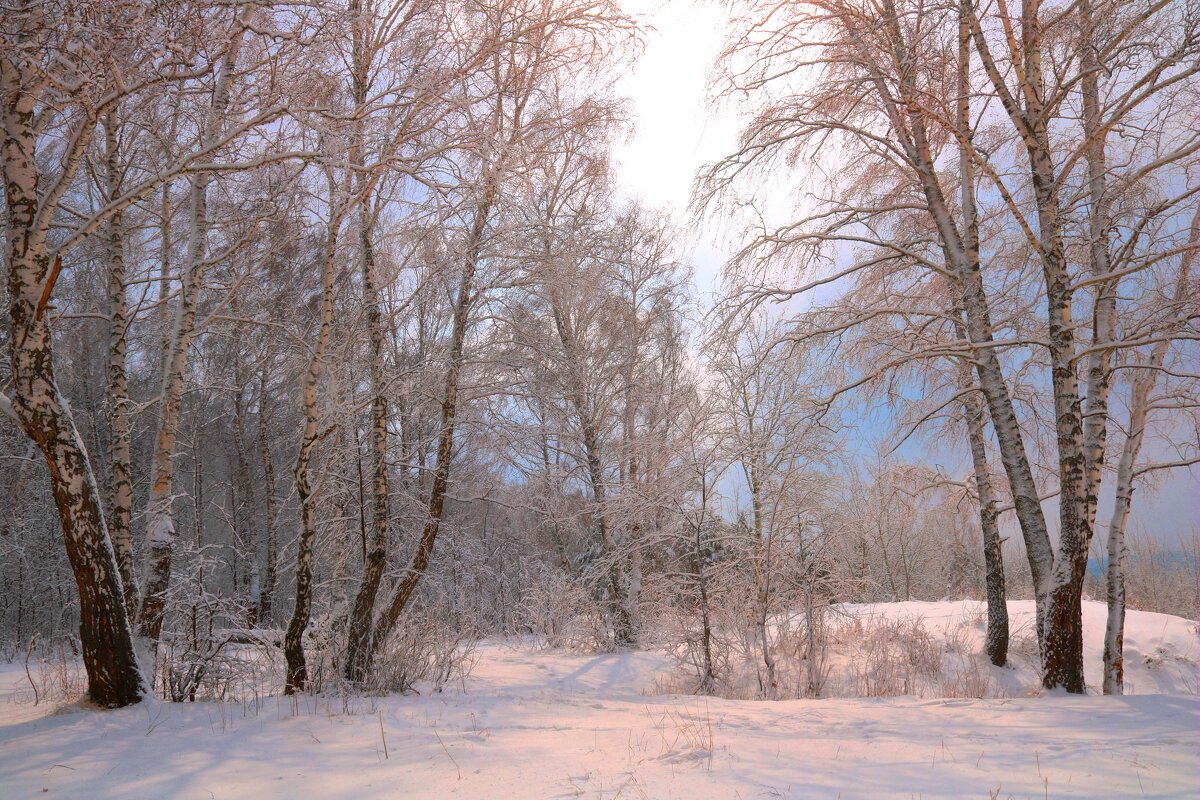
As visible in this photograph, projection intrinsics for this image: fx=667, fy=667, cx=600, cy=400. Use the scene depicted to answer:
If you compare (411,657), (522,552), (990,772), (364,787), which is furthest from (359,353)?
(522,552)

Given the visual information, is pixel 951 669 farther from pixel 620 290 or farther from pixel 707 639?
pixel 620 290

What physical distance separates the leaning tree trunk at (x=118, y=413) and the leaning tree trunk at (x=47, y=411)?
151 cm

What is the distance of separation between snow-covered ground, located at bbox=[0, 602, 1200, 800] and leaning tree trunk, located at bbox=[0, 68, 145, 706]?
406 millimetres

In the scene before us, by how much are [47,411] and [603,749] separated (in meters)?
4.50

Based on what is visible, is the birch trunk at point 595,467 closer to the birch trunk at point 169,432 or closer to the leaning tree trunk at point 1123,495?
the birch trunk at point 169,432

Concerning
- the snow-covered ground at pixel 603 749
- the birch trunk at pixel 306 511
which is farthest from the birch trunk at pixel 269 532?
the snow-covered ground at pixel 603 749

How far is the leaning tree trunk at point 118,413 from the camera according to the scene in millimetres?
6555

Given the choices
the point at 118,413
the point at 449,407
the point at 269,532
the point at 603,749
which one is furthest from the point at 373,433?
the point at 269,532

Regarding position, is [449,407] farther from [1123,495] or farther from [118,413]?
[1123,495]

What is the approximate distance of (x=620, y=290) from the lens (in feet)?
46.6

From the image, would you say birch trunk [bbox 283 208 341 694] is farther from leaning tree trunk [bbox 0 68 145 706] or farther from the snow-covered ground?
leaning tree trunk [bbox 0 68 145 706]

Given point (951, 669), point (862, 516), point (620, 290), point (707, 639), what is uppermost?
point (620, 290)

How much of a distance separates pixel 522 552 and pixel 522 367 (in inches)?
468

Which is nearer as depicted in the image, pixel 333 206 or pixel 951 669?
pixel 333 206
